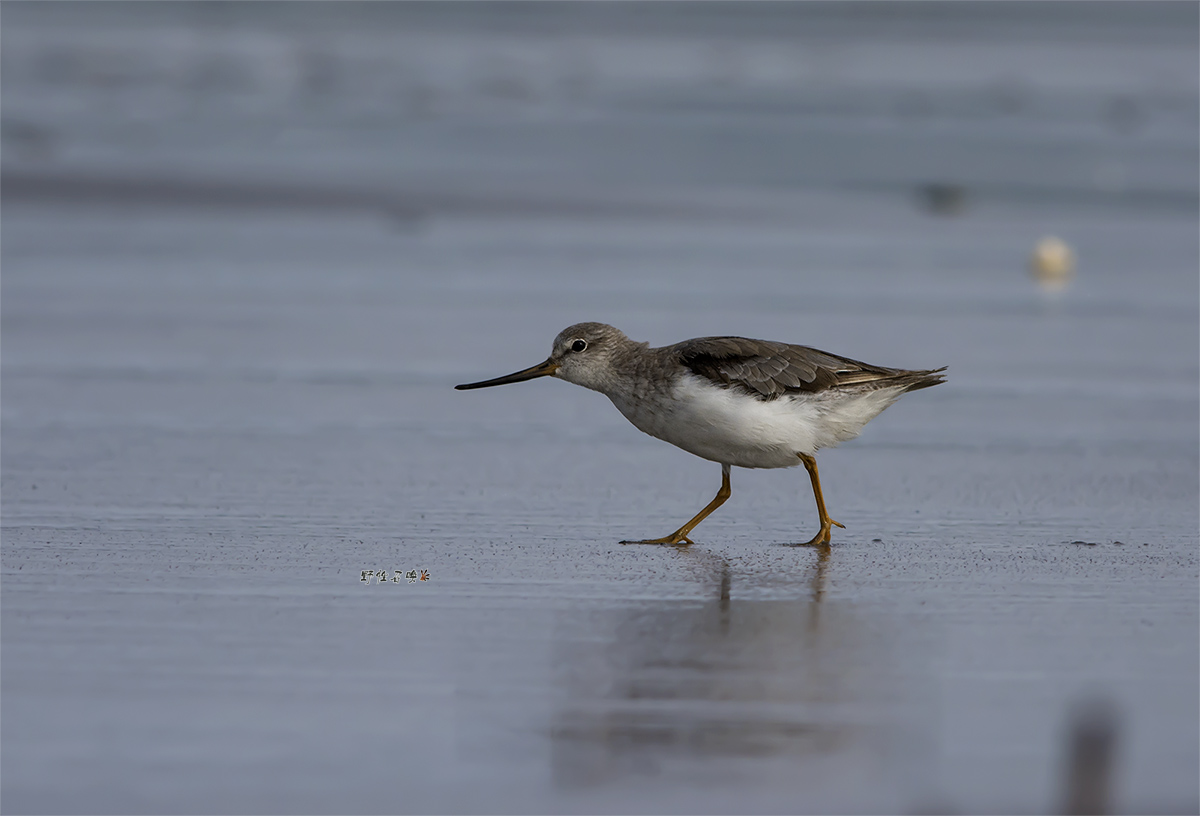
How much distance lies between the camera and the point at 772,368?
20.0 feet

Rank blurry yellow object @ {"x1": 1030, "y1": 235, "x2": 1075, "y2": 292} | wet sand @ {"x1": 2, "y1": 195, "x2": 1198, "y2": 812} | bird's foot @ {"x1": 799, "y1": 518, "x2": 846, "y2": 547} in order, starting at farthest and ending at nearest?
blurry yellow object @ {"x1": 1030, "y1": 235, "x2": 1075, "y2": 292} < bird's foot @ {"x1": 799, "y1": 518, "x2": 846, "y2": 547} < wet sand @ {"x1": 2, "y1": 195, "x2": 1198, "y2": 812}

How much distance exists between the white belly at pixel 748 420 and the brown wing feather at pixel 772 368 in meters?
0.03

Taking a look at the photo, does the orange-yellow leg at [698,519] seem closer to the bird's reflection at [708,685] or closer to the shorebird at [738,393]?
the shorebird at [738,393]

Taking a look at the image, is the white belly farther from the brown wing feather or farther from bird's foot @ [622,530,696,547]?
bird's foot @ [622,530,696,547]

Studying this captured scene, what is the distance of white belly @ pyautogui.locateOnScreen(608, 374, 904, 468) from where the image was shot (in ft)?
19.6

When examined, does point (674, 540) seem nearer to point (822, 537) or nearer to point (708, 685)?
point (822, 537)

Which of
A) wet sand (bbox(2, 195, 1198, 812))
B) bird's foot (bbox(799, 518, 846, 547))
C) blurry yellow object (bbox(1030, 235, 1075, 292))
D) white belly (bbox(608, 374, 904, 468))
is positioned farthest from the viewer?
blurry yellow object (bbox(1030, 235, 1075, 292))

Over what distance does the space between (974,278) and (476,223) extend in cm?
480

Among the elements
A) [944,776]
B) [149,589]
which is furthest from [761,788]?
[149,589]

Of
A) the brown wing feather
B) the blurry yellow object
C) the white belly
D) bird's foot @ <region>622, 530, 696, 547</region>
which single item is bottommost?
bird's foot @ <region>622, 530, 696, 547</region>

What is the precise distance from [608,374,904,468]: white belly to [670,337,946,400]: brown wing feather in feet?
0.11

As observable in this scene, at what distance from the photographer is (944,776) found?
3.50 m

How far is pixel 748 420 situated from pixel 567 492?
0.91m

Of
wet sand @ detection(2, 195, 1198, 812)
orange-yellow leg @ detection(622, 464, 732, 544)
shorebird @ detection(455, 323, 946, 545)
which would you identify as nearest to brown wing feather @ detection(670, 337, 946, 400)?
shorebird @ detection(455, 323, 946, 545)
